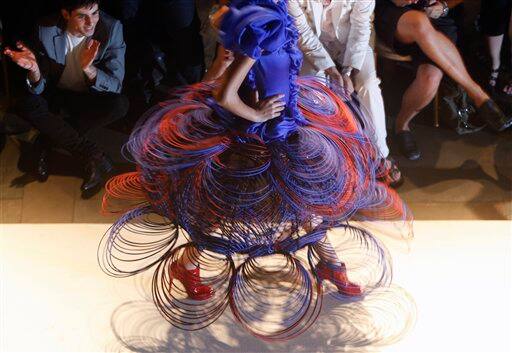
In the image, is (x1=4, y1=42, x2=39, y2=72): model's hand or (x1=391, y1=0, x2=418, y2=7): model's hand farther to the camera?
(x1=391, y1=0, x2=418, y2=7): model's hand

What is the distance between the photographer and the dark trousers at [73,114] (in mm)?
3104

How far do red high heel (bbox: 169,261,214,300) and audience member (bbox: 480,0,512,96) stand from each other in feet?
5.24

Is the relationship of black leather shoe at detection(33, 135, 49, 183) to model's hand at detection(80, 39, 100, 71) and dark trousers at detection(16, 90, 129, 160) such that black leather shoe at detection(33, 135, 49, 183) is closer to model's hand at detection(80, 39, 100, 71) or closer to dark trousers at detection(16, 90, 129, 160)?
dark trousers at detection(16, 90, 129, 160)

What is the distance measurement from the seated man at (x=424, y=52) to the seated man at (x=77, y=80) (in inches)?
43.9

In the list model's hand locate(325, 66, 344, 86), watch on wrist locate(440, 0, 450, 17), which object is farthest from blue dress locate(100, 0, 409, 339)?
watch on wrist locate(440, 0, 450, 17)

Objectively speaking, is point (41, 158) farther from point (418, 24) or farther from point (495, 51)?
point (495, 51)

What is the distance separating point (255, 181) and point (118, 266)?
2.71 ft

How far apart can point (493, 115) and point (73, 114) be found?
180cm

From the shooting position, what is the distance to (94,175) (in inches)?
126

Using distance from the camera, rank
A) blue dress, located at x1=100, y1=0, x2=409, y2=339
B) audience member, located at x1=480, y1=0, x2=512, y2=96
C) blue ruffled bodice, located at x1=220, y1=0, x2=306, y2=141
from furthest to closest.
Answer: audience member, located at x1=480, y1=0, x2=512, y2=96 < blue dress, located at x1=100, y1=0, x2=409, y2=339 < blue ruffled bodice, located at x1=220, y1=0, x2=306, y2=141

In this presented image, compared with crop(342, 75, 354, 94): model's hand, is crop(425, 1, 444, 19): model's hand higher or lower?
higher

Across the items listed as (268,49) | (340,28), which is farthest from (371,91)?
(268,49)

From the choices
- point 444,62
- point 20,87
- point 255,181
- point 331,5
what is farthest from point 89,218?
point 444,62

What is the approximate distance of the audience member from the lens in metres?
3.16
